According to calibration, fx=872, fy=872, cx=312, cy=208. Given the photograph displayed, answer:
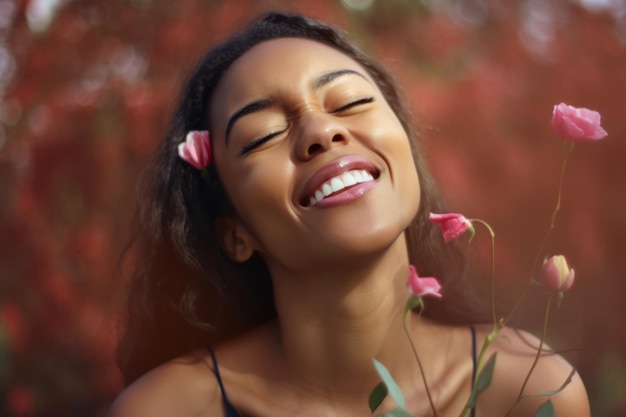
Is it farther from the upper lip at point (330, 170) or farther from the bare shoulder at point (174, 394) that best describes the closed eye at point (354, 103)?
the bare shoulder at point (174, 394)

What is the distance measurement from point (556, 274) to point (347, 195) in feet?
1.52

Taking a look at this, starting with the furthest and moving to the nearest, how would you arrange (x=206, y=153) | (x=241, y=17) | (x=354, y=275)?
1. (x=241, y=17)
2. (x=206, y=153)
3. (x=354, y=275)

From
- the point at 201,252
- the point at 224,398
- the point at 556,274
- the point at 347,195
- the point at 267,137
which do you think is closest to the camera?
the point at 556,274

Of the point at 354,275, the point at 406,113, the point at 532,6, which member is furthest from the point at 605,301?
the point at 354,275

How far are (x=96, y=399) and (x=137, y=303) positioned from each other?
1509 millimetres

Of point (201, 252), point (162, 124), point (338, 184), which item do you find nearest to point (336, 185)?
point (338, 184)

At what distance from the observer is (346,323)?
193 centimetres

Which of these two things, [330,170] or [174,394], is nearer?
[330,170]

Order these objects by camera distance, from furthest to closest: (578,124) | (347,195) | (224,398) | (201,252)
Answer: (201,252)
(224,398)
(347,195)
(578,124)

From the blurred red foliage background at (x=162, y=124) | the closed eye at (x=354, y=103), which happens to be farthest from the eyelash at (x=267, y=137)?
the blurred red foliage background at (x=162, y=124)

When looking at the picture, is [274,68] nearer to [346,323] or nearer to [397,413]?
[346,323]

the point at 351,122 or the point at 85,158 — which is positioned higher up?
the point at 351,122

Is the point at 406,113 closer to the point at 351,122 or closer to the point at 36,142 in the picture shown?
the point at 351,122

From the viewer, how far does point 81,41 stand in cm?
326
